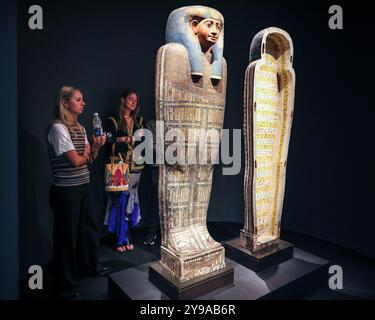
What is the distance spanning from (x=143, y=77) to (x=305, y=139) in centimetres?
232

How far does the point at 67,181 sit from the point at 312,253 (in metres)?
2.83

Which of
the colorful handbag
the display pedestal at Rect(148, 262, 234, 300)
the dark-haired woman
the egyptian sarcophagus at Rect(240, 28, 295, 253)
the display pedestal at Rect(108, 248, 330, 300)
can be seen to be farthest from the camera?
the dark-haired woman

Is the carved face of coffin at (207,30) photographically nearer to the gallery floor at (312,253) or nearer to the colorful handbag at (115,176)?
the colorful handbag at (115,176)

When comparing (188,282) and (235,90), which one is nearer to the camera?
(188,282)

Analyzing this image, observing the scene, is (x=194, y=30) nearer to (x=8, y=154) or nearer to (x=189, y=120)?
(x=189, y=120)

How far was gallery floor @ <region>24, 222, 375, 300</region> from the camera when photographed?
265cm

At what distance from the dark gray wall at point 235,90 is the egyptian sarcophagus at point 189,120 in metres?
1.40

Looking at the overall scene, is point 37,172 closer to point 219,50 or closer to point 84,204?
point 84,204

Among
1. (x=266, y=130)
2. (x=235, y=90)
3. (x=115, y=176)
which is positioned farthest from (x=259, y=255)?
(x=235, y=90)

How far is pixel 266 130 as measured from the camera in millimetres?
2754

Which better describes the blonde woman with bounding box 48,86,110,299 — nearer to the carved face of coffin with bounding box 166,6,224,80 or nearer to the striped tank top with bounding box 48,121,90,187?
the striped tank top with bounding box 48,121,90,187

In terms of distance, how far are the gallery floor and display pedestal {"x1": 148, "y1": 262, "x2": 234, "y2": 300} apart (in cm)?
34

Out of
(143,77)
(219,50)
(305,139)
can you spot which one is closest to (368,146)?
(305,139)

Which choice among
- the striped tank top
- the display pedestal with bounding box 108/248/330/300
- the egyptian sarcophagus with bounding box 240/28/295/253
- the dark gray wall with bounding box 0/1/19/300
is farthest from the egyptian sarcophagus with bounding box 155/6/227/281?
the dark gray wall with bounding box 0/1/19/300
